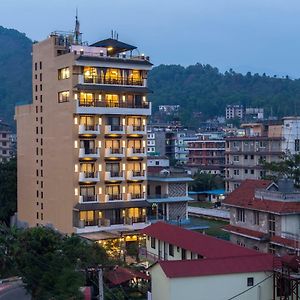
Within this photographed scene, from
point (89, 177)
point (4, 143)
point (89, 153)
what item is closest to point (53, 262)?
point (89, 177)

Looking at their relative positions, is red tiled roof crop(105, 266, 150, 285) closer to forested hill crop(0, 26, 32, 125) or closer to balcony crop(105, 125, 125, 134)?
balcony crop(105, 125, 125, 134)

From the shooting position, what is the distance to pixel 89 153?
4012 cm

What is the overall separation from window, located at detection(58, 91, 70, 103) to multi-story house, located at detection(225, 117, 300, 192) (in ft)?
73.5

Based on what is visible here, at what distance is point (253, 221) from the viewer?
104 ft

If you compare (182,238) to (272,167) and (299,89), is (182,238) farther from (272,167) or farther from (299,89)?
(299,89)

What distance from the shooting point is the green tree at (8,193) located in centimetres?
5006

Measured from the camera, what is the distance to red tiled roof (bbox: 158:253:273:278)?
2322 cm

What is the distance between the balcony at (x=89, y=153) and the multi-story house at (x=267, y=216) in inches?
410

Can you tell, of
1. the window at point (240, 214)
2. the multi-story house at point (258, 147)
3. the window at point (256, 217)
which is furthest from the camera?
the multi-story house at point (258, 147)

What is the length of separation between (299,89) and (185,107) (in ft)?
107

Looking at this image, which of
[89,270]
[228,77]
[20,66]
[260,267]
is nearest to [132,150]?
[89,270]

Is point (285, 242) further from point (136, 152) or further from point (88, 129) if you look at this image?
point (88, 129)

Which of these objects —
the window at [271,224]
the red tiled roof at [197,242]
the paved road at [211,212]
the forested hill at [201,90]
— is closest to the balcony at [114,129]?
the red tiled roof at [197,242]

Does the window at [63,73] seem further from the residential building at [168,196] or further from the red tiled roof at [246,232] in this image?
the red tiled roof at [246,232]
